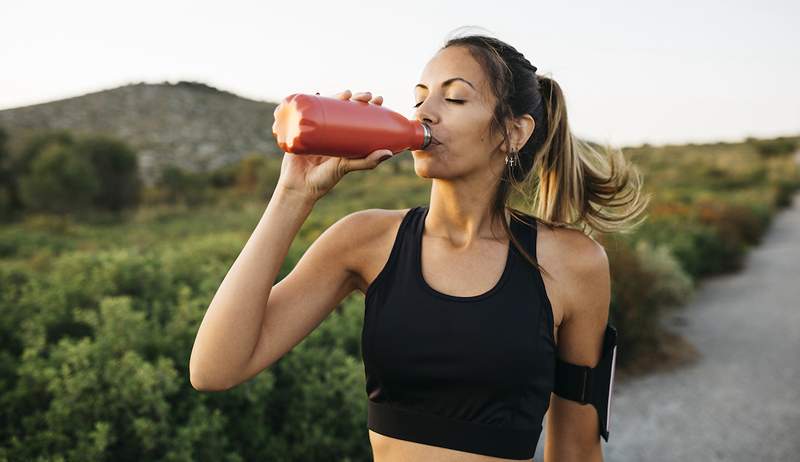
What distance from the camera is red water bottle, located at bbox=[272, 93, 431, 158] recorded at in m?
1.33

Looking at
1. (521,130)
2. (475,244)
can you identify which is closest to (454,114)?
(521,130)

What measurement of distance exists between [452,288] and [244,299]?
58cm

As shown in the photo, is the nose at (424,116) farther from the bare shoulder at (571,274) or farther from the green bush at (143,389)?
the green bush at (143,389)

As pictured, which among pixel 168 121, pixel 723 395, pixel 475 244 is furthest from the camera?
pixel 168 121

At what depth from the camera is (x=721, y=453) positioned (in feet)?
17.0

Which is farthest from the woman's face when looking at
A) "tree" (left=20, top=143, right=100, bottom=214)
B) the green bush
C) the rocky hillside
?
the rocky hillside

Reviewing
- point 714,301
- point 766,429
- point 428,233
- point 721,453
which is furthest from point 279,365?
point 714,301

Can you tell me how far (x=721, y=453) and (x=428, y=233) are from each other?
4.60 meters

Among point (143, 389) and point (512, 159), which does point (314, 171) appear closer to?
point (512, 159)

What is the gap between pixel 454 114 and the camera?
1688 mm

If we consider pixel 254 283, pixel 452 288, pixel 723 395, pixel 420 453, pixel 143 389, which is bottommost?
pixel 723 395

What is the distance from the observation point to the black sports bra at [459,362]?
165 centimetres

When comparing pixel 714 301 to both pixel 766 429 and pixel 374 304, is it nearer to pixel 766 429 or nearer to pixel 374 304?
pixel 766 429

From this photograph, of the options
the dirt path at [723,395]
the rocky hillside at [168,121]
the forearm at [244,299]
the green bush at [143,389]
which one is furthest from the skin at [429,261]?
the rocky hillside at [168,121]
